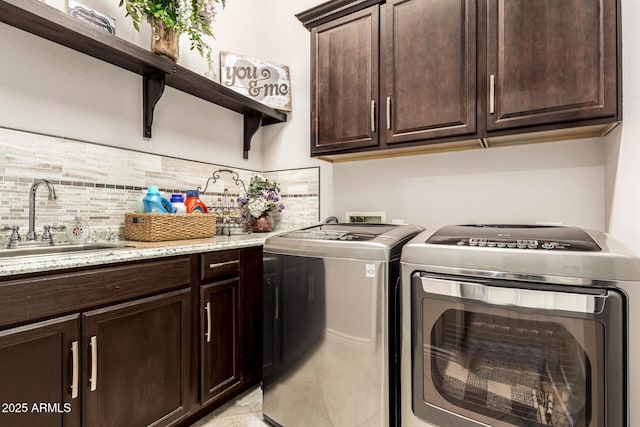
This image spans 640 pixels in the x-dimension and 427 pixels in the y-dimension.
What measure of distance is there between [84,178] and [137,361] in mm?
965

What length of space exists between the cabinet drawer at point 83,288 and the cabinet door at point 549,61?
5.41ft

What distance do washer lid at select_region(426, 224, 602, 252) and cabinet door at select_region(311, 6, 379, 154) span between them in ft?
2.55

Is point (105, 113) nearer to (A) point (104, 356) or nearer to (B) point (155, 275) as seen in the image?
(B) point (155, 275)

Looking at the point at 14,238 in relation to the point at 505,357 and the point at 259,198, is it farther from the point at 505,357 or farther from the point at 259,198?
the point at 505,357

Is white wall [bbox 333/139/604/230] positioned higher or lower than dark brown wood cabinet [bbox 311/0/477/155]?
lower

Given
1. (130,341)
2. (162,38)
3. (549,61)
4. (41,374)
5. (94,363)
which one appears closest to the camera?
(41,374)

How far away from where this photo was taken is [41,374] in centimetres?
105

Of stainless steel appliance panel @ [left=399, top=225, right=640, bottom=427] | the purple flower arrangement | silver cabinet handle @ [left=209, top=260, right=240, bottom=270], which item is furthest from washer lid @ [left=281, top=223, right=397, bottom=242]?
the purple flower arrangement

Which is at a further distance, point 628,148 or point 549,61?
point 549,61

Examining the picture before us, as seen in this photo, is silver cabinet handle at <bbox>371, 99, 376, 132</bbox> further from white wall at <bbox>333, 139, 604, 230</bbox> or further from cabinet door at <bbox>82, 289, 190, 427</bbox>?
cabinet door at <bbox>82, 289, 190, 427</bbox>

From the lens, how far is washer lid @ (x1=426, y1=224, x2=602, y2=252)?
1.07 m

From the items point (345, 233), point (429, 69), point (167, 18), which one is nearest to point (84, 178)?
point (167, 18)

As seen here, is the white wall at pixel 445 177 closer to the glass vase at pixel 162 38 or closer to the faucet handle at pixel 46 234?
the glass vase at pixel 162 38

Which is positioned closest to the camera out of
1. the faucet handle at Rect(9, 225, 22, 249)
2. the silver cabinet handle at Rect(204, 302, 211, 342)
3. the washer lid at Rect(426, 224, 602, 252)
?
the washer lid at Rect(426, 224, 602, 252)
